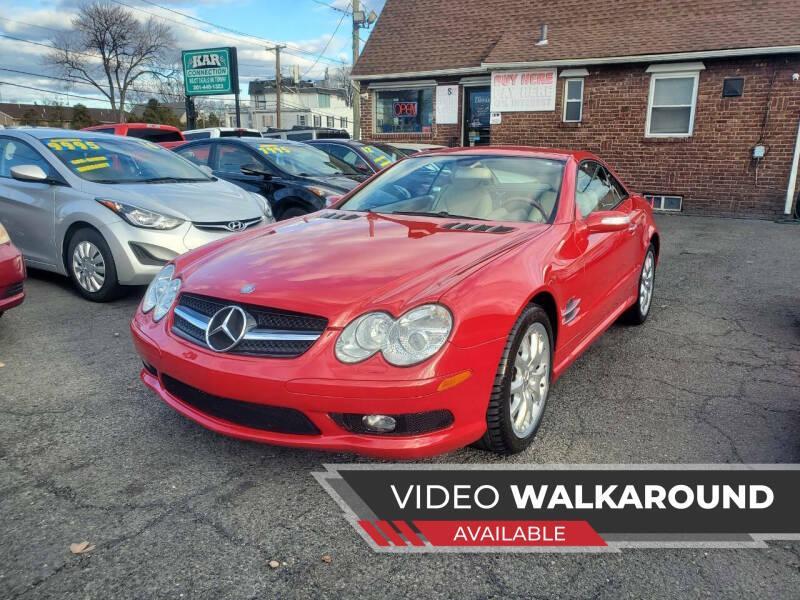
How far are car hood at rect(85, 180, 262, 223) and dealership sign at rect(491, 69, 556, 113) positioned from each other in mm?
10168

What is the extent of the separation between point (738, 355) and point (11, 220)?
6211mm

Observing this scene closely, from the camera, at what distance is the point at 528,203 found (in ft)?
11.6

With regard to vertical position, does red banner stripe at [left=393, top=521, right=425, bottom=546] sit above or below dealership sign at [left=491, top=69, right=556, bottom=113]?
below

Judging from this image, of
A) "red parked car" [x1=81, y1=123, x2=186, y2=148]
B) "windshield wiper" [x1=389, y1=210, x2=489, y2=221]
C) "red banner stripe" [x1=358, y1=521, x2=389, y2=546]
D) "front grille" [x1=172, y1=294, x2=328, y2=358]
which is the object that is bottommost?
"red banner stripe" [x1=358, y1=521, x2=389, y2=546]

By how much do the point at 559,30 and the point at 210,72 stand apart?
13279 millimetres

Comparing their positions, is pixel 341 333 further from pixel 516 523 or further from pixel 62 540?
pixel 62 540

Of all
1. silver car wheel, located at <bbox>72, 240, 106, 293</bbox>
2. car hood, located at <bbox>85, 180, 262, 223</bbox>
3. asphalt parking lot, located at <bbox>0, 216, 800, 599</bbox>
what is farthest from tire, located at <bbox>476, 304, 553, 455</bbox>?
silver car wheel, located at <bbox>72, 240, 106, 293</bbox>

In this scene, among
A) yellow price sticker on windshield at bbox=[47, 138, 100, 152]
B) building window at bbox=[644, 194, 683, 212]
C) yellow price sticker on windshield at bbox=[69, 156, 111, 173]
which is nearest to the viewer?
yellow price sticker on windshield at bbox=[69, 156, 111, 173]

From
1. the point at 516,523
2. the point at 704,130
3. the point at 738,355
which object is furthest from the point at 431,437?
the point at 704,130

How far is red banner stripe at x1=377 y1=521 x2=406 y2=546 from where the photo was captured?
7.34ft

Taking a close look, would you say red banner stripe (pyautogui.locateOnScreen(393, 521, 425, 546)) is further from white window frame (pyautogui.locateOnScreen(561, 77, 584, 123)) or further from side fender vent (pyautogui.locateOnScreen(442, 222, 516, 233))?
white window frame (pyautogui.locateOnScreen(561, 77, 584, 123))

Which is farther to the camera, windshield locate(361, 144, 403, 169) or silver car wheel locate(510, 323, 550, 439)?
windshield locate(361, 144, 403, 169)

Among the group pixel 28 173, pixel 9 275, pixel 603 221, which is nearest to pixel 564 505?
pixel 603 221

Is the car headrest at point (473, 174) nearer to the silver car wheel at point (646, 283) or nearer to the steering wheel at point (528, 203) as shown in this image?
the steering wheel at point (528, 203)
